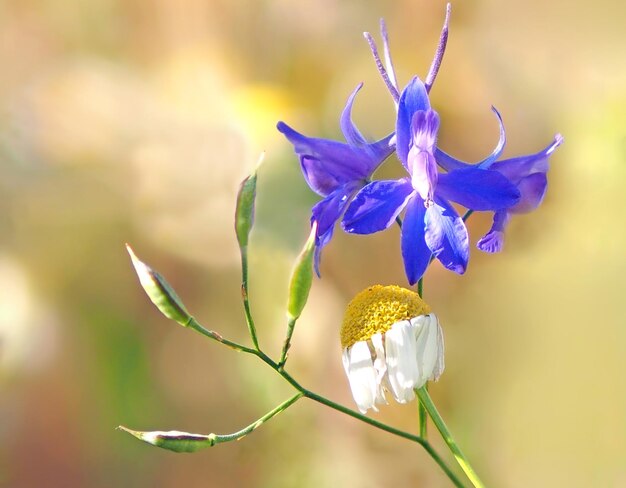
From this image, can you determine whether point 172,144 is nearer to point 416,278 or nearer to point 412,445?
point 412,445

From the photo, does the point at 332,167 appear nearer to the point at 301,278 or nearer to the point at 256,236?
→ the point at 301,278

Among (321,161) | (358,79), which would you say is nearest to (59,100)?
(358,79)

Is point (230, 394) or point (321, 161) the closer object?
point (321, 161)

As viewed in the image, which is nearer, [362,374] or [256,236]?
[362,374]

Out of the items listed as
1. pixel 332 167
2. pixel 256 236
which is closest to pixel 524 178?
pixel 332 167

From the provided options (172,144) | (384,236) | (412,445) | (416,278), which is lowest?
(416,278)
